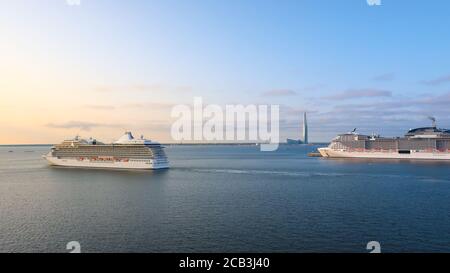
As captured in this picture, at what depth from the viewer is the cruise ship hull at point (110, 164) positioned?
53.4 metres

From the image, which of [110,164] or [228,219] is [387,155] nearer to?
[110,164]

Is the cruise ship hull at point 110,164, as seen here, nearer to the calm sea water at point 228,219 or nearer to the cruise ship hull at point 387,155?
the calm sea water at point 228,219

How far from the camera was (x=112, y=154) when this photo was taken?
188 ft

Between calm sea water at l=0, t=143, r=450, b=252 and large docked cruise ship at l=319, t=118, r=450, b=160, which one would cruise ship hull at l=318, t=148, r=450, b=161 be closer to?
large docked cruise ship at l=319, t=118, r=450, b=160

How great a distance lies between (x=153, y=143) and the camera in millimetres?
54656

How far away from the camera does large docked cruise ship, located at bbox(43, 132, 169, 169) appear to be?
54.3 m

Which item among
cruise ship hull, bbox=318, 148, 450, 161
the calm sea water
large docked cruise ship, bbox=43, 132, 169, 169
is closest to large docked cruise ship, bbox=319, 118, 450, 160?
cruise ship hull, bbox=318, 148, 450, 161

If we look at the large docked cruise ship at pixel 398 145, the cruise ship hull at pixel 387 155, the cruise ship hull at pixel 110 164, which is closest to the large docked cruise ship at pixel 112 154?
the cruise ship hull at pixel 110 164

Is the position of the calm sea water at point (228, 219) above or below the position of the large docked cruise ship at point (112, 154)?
below

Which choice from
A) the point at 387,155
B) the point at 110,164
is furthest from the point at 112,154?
the point at 387,155

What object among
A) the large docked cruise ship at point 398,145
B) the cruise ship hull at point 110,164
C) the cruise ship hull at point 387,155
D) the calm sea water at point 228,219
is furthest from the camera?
the large docked cruise ship at point 398,145

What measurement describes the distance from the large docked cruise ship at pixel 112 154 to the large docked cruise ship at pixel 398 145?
166 feet

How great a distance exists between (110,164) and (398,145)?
65.5 meters

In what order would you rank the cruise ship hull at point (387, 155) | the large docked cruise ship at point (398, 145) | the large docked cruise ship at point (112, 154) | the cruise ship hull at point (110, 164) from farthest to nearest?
the large docked cruise ship at point (398, 145)
the cruise ship hull at point (387, 155)
the large docked cruise ship at point (112, 154)
the cruise ship hull at point (110, 164)
